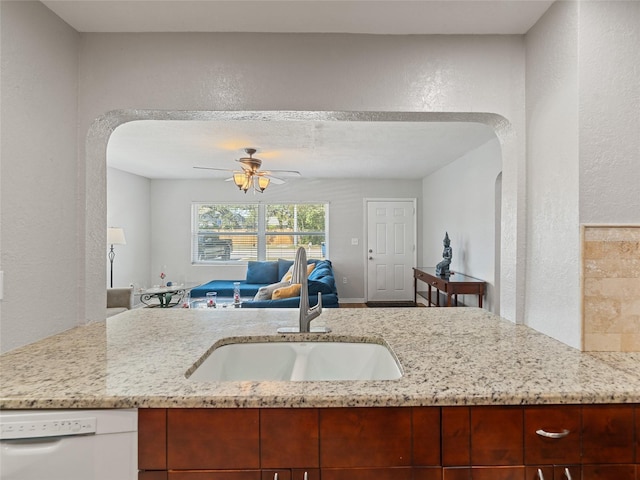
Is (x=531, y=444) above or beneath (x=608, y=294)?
beneath

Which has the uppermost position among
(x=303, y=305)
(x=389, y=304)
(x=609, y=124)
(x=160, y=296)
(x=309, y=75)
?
(x=309, y=75)

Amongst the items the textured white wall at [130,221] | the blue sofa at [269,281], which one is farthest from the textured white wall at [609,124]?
the textured white wall at [130,221]

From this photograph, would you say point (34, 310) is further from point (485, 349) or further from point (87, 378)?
point (485, 349)

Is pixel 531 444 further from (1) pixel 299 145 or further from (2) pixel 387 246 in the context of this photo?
(2) pixel 387 246

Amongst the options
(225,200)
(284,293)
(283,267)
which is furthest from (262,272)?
(284,293)

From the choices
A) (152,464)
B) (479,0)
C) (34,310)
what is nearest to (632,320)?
(479,0)

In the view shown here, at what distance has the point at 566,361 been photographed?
1166mm

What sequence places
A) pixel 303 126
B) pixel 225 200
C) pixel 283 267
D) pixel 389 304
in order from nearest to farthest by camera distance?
pixel 303 126, pixel 283 267, pixel 389 304, pixel 225 200

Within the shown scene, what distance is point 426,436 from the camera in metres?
0.94

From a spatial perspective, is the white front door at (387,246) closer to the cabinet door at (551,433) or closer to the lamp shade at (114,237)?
the lamp shade at (114,237)

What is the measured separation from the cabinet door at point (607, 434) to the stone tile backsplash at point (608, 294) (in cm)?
34

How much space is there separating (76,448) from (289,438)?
20.9 inches

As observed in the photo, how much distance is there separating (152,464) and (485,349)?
106cm

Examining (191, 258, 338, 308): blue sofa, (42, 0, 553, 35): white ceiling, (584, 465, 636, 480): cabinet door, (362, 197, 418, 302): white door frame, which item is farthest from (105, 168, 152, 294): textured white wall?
(584, 465, 636, 480): cabinet door
